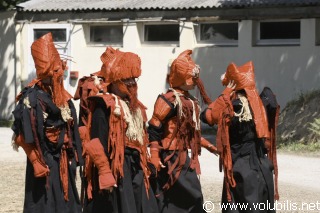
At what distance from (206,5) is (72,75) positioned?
4422 millimetres

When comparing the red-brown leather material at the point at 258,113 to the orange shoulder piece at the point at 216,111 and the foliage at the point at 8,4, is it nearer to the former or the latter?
the orange shoulder piece at the point at 216,111

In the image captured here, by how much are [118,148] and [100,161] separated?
200 mm

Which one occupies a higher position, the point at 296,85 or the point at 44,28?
the point at 44,28

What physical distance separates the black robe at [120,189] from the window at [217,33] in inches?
526

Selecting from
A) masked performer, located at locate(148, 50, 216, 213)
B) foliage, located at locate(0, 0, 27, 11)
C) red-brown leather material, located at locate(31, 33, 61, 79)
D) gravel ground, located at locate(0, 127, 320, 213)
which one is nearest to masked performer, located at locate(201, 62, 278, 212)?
masked performer, located at locate(148, 50, 216, 213)

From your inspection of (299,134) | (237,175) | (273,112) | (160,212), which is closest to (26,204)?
(160,212)

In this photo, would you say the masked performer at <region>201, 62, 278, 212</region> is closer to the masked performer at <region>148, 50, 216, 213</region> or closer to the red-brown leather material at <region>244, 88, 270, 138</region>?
the red-brown leather material at <region>244, 88, 270, 138</region>

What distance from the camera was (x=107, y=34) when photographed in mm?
22156

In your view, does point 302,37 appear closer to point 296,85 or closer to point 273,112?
point 296,85

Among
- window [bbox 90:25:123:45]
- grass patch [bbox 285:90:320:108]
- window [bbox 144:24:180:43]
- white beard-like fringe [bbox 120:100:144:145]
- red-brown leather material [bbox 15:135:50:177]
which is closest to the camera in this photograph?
white beard-like fringe [bbox 120:100:144:145]

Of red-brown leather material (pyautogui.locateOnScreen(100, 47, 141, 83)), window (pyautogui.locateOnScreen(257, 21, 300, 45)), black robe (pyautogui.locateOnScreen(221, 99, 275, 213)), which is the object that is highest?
window (pyautogui.locateOnScreen(257, 21, 300, 45))

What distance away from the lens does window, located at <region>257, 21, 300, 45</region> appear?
63.1ft

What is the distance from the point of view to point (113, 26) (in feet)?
72.3

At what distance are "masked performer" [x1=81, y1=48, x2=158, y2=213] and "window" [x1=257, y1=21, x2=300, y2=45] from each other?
→ 1270 centimetres
